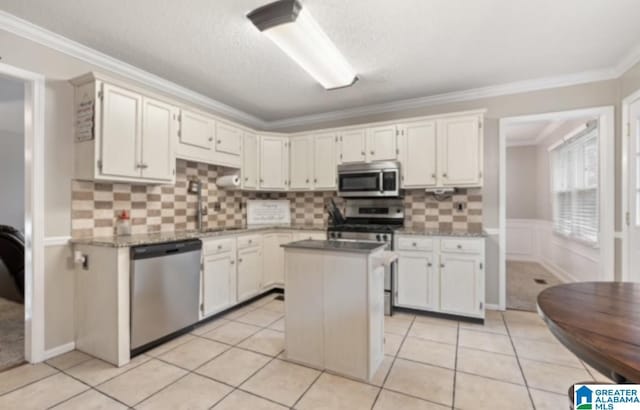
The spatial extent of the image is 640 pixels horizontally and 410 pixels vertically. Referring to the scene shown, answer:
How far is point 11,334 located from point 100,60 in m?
2.64

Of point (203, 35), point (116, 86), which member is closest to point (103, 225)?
point (116, 86)

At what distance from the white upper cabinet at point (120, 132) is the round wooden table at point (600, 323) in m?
2.98

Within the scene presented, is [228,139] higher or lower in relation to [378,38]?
lower

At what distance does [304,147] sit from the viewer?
4176 mm

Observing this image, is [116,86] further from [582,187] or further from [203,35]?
[582,187]

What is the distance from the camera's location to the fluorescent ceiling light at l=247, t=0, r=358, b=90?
1.97 m


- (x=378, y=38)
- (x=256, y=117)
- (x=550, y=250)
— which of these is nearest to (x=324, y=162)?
(x=256, y=117)

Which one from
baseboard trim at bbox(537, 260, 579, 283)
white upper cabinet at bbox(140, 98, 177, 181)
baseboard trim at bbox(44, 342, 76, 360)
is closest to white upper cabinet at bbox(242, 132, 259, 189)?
white upper cabinet at bbox(140, 98, 177, 181)

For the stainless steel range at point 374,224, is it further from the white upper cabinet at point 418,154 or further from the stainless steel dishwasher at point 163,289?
the stainless steel dishwasher at point 163,289

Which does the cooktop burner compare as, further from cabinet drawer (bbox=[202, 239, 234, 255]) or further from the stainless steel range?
cabinet drawer (bbox=[202, 239, 234, 255])

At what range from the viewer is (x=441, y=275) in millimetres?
3143

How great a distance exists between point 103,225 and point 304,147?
251 centimetres

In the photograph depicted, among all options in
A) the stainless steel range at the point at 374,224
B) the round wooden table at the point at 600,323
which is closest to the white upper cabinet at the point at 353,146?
the stainless steel range at the point at 374,224

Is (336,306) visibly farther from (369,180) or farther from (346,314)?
(369,180)
